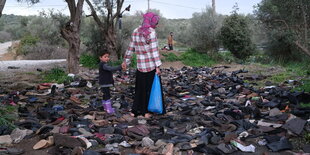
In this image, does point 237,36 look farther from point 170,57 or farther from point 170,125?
point 170,125

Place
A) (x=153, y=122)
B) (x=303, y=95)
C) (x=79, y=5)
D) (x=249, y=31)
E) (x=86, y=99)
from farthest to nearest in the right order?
(x=249, y=31) < (x=79, y=5) < (x=86, y=99) < (x=303, y=95) < (x=153, y=122)

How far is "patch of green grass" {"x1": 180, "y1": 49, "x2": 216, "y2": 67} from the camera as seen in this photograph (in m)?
19.7

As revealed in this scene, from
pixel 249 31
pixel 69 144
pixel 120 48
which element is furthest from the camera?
pixel 249 31

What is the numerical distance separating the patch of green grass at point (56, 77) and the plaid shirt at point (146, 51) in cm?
559

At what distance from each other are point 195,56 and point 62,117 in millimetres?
15848

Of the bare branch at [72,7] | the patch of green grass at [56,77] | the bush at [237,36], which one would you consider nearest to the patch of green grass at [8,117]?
the patch of green grass at [56,77]

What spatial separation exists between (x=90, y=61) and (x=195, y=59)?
22.0 feet

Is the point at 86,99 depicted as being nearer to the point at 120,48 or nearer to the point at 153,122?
the point at 153,122

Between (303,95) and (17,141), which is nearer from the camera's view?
(17,141)

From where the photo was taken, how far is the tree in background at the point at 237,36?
20.5 metres

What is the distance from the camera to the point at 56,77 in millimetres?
12344

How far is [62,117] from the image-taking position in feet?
19.7

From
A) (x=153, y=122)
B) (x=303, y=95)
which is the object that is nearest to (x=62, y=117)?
(x=153, y=122)

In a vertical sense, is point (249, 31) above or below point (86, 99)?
above
